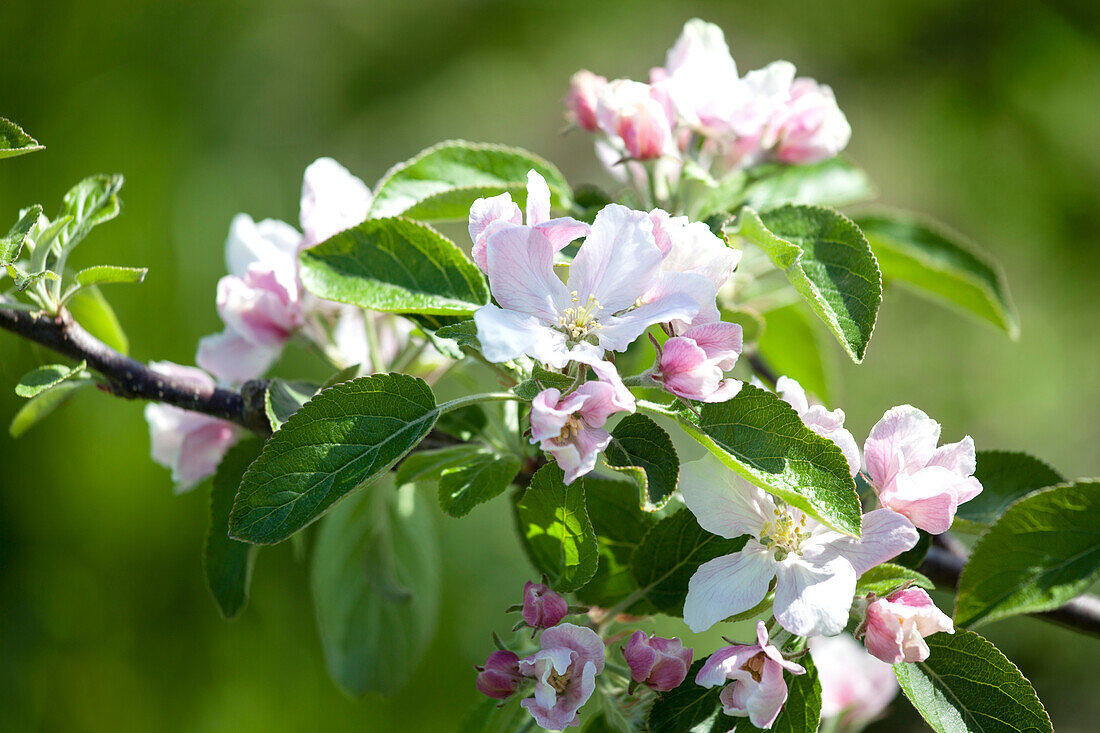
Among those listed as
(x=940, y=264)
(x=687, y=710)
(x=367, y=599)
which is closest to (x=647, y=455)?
(x=687, y=710)

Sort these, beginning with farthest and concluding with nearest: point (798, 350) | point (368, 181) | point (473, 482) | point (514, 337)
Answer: point (368, 181) < point (798, 350) < point (473, 482) < point (514, 337)

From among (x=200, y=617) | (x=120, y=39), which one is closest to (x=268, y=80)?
(x=120, y=39)

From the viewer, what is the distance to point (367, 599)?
1.13m

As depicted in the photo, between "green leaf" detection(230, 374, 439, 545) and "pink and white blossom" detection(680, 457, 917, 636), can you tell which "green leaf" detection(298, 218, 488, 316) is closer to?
"green leaf" detection(230, 374, 439, 545)

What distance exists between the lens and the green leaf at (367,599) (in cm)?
112

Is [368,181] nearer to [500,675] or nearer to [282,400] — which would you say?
[282,400]

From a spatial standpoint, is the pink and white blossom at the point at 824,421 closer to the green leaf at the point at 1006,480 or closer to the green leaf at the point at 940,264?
the green leaf at the point at 1006,480

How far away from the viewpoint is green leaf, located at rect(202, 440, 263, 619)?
0.78 meters

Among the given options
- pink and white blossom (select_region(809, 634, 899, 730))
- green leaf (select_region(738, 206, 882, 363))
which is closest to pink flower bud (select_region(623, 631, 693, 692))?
green leaf (select_region(738, 206, 882, 363))

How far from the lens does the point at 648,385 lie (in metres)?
0.62

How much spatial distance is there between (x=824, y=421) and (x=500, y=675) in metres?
0.27

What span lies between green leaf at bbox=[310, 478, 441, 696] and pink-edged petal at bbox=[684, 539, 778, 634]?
0.55 m

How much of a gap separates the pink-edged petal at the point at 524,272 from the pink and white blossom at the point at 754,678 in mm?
232

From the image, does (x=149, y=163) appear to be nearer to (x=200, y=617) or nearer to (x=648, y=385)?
(x=200, y=617)
